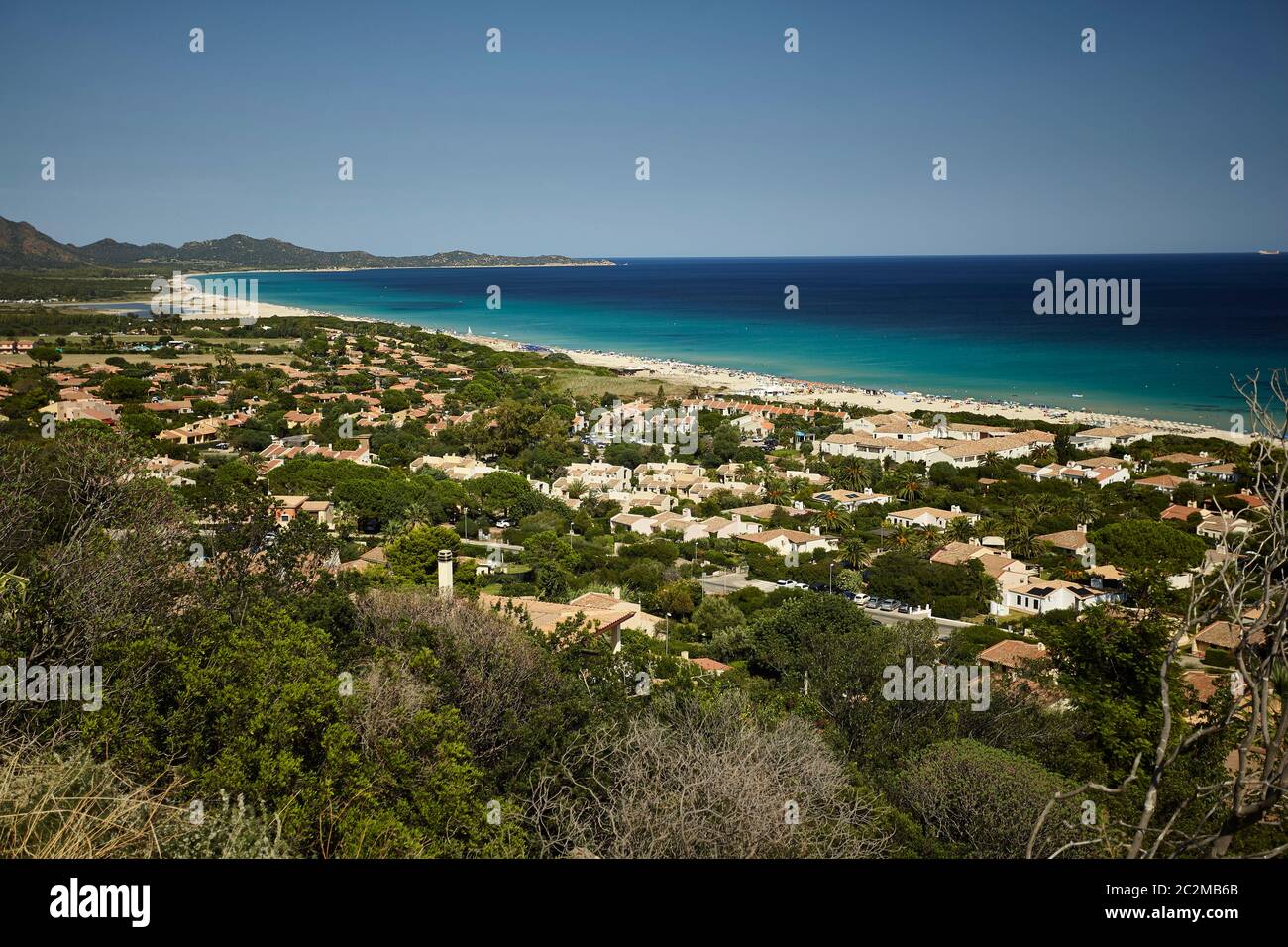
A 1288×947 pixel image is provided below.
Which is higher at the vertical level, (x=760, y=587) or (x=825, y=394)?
(x=825, y=394)

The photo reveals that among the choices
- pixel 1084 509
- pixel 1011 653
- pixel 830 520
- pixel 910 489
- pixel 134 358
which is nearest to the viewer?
pixel 1011 653

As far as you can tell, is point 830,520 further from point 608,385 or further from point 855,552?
point 608,385

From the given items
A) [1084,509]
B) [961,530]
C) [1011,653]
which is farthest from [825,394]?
[1011,653]

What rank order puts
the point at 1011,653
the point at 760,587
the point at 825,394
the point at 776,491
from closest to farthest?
the point at 1011,653, the point at 760,587, the point at 776,491, the point at 825,394

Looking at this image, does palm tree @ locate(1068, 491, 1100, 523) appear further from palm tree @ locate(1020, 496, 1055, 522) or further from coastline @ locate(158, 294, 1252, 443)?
coastline @ locate(158, 294, 1252, 443)

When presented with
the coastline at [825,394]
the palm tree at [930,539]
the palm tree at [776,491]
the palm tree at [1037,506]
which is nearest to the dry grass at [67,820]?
the palm tree at [930,539]

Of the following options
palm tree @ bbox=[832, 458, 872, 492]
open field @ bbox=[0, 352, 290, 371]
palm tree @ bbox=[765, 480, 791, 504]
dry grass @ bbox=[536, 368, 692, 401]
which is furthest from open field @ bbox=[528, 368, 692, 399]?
palm tree @ bbox=[765, 480, 791, 504]
